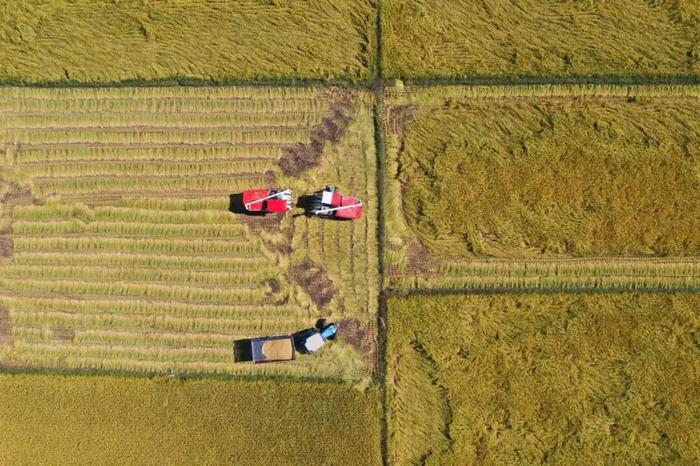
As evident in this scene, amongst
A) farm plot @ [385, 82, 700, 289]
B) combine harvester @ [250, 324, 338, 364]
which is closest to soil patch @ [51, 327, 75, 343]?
combine harvester @ [250, 324, 338, 364]

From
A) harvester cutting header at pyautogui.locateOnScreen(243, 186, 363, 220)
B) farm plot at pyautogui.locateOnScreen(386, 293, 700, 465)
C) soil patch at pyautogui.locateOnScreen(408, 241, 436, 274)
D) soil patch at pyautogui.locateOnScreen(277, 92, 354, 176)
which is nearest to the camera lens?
farm plot at pyautogui.locateOnScreen(386, 293, 700, 465)

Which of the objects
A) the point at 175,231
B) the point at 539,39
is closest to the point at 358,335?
the point at 175,231

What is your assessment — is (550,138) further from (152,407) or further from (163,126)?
(152,407)

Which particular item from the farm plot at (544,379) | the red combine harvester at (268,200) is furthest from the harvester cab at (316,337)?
the red combine harvester at (268,200)

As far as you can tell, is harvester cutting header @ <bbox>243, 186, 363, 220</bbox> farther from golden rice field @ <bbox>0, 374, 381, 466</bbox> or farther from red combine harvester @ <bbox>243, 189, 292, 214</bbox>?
golden rice field @ <bbox>0, 374, 381, 466</bbox>

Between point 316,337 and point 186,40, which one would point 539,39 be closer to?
point 186,40
